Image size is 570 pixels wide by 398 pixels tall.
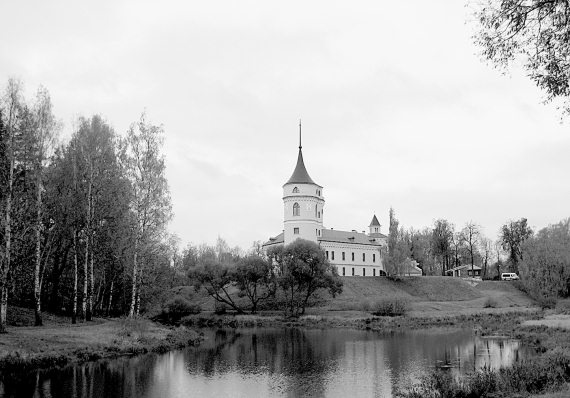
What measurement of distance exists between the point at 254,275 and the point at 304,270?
5548mm

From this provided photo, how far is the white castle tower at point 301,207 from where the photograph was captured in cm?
7288

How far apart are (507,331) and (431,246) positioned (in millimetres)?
63279

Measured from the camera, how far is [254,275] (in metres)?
55.7

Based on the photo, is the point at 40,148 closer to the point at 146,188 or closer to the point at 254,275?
the point at 146,188

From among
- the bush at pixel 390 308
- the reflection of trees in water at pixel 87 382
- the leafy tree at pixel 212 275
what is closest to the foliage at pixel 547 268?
the bush at pixel 390 308

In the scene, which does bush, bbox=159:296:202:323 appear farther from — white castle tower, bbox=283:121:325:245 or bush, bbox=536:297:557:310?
bush, bbox=536:297:557:310

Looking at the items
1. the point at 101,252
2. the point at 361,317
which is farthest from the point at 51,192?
the point at 361,317

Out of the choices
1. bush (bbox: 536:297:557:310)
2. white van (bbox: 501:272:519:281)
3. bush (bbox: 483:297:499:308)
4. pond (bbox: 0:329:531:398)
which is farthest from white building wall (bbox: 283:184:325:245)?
pond (bbox: 0:329:531:398)

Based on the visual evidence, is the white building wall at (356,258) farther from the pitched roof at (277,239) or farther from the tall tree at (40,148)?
the tall tree at (40,148)

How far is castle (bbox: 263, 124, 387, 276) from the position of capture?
7306 centimetres

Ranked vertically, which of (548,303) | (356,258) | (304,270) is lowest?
(548,303)

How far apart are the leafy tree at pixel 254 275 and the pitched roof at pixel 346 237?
64.1 ft

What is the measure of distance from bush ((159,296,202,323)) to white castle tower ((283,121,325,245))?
20372 millimetres

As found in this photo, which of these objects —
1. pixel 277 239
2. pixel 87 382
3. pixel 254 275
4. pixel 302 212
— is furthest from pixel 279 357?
pixel 277 239
